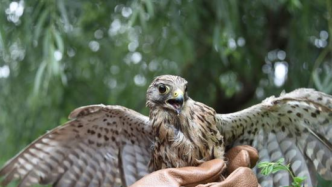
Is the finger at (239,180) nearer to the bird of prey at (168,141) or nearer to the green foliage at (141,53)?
the bird of prey at (168,141)


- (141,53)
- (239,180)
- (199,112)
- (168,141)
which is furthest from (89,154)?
(141,53)

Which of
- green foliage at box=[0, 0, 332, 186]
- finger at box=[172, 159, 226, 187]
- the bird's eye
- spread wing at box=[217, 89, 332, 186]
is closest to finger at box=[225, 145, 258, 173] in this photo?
finger at box=[172, 159, 226, 187]

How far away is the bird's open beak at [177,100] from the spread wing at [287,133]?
0.44 m

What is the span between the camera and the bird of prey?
8.44 ft

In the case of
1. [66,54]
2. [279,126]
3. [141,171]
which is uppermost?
[66,54]

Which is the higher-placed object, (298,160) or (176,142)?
(176,142)

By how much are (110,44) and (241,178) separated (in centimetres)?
305

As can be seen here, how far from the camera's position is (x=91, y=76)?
533 cm

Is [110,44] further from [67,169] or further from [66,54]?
[67,169]

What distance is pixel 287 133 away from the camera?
9.36 feet

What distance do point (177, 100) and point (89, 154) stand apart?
827mm

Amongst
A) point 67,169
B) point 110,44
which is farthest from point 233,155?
point 110,44

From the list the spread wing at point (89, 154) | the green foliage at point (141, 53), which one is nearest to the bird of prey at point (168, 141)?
the spread wing at point (89, 154)

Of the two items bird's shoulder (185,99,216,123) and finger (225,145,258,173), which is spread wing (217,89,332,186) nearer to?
bird's shoulder (185,99,216,123)
